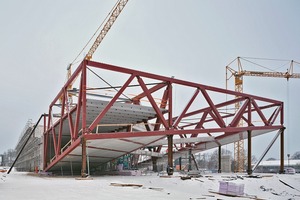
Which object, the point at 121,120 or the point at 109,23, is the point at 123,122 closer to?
the point at 121,120

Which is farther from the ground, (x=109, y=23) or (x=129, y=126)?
(x=109, y=23)

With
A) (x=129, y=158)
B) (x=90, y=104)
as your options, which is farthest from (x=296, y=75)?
(x=90, y=104)

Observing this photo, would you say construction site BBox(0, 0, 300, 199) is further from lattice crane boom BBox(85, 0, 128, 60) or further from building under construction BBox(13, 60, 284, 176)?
lattice crane boom BBox(85, 0, 128, 60)

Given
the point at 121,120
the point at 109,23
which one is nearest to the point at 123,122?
the point at 121,120

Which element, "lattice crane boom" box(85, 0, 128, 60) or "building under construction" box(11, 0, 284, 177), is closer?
"building under construction" box(11, 0, 284, 177)

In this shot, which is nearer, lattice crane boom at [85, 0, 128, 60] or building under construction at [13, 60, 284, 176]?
building under construction at [13, 60, 284, 176]

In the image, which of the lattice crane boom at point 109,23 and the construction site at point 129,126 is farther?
the lattice crane boom at point 109,23

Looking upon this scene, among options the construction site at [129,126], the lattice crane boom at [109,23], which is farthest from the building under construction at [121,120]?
the lattice crane boom at [109,23]

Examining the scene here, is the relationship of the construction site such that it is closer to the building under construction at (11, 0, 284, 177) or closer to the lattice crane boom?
the building under construction at (11, 0, 284, 177)

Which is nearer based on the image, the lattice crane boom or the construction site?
the construction site

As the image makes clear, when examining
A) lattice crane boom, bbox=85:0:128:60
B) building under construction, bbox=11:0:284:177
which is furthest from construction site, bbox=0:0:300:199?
lattice crane boom, bbox=85:0:128:60

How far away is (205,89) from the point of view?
126 ft

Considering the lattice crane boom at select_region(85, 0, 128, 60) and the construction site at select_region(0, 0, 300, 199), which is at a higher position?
the lattice crane boom at select_region(85, 0, 128, 60)

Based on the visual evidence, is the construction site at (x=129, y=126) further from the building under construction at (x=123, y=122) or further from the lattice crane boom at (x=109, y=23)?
the lattice crane boom at (x=109, y=23)
